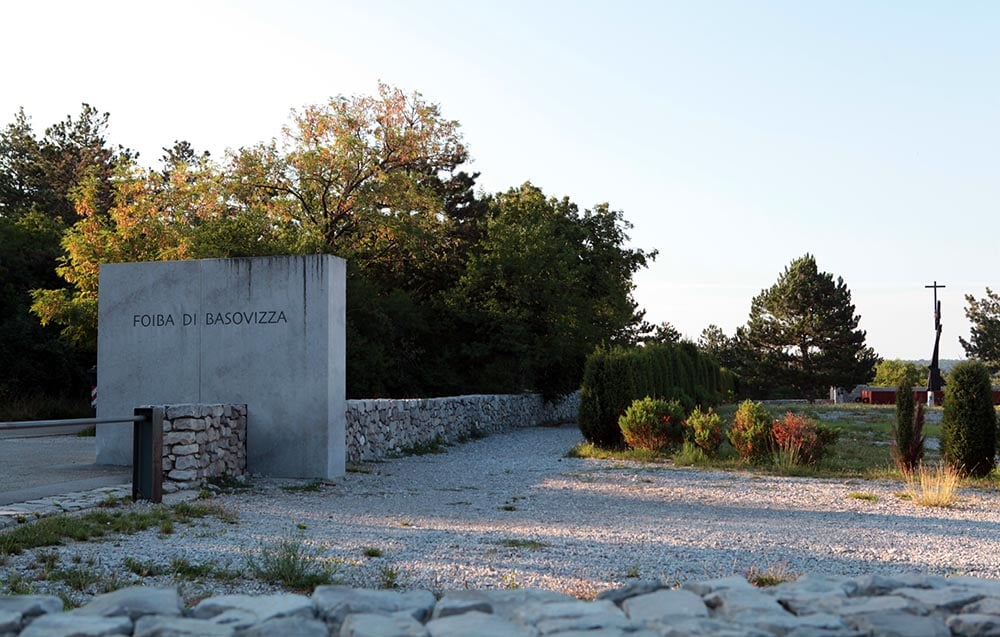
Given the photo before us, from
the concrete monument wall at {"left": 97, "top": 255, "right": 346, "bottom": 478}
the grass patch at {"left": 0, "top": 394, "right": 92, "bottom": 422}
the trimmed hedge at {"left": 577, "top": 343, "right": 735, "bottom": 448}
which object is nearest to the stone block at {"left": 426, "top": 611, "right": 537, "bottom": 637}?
the concrete monument wall at {"left": 97, "top": 255, "right": 346, "bottom": 478}

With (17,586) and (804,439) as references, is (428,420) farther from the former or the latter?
(17,586)

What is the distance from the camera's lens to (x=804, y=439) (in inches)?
471

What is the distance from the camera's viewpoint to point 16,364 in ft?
73.0

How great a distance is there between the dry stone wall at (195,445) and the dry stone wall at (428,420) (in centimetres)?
279

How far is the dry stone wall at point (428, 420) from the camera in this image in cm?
1363

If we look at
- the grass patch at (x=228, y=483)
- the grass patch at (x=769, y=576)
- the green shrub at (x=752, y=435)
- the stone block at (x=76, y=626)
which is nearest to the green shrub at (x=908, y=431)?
the green shrub at (x=752, y=435)

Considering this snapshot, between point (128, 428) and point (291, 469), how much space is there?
2484mm

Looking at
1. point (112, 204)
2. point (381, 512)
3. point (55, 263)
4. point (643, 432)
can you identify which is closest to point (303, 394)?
point (381, 512)

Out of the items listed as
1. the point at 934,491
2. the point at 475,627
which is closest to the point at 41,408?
the point at 934,491

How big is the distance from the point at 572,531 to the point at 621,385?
315 inches

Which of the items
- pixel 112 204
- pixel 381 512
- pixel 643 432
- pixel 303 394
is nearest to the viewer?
pixel 381 512

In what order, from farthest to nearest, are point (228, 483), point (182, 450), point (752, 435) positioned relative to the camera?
1. point (752, 435)
2. point (228, 483)
3. point (182, 450)

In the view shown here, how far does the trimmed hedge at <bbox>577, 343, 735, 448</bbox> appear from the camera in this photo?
591 inches

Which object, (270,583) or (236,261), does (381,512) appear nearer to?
(270,583)
